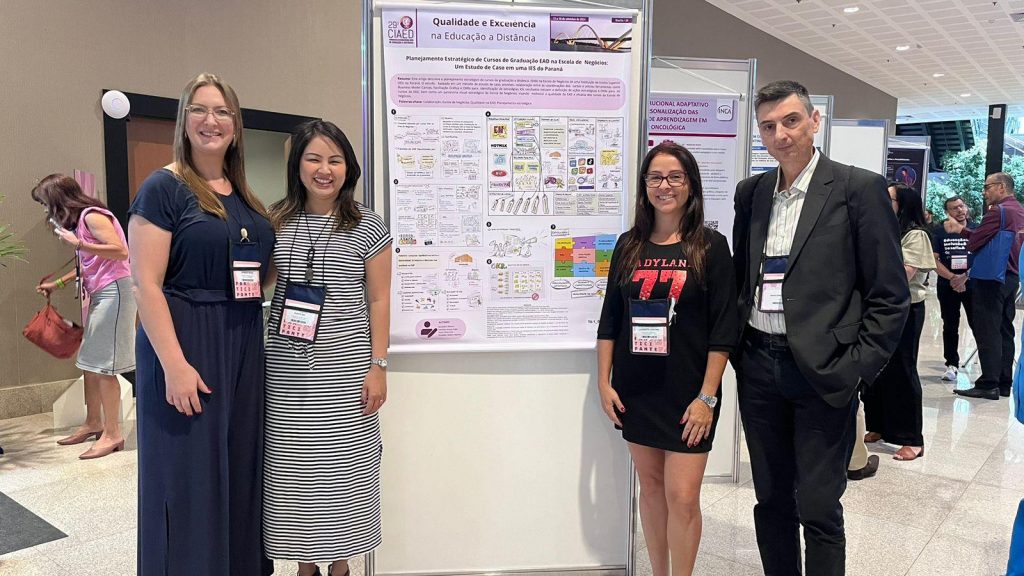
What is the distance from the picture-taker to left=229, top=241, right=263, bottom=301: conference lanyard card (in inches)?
68.2

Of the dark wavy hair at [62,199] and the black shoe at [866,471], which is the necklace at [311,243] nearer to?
the dark wavy hair at [62,199]

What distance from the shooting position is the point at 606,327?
2.08m

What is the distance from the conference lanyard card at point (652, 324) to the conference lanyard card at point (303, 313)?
92cm

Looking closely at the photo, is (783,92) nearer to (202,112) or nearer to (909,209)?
(202,112)

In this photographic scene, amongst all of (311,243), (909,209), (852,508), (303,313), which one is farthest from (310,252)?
(909,209)

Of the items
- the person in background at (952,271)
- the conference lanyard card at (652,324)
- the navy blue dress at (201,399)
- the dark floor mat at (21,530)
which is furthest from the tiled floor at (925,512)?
the dark floor mat at (21,530)

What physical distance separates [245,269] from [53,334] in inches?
120

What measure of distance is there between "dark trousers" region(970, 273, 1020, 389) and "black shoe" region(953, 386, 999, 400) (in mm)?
33

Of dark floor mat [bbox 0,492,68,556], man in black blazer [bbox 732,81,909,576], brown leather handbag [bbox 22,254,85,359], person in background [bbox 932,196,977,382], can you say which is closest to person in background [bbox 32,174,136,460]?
brown leather handbag [bbox 22,254,85,359]

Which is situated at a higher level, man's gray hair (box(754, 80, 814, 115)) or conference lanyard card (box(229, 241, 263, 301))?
man's gray hair (box(754, 80, 814, 115))

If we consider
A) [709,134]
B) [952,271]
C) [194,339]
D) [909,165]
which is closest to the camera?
[194,339]

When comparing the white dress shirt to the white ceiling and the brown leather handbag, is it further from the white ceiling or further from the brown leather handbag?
the white ceiling

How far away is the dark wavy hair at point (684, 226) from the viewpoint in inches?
74.8

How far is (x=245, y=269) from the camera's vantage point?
1756mm
